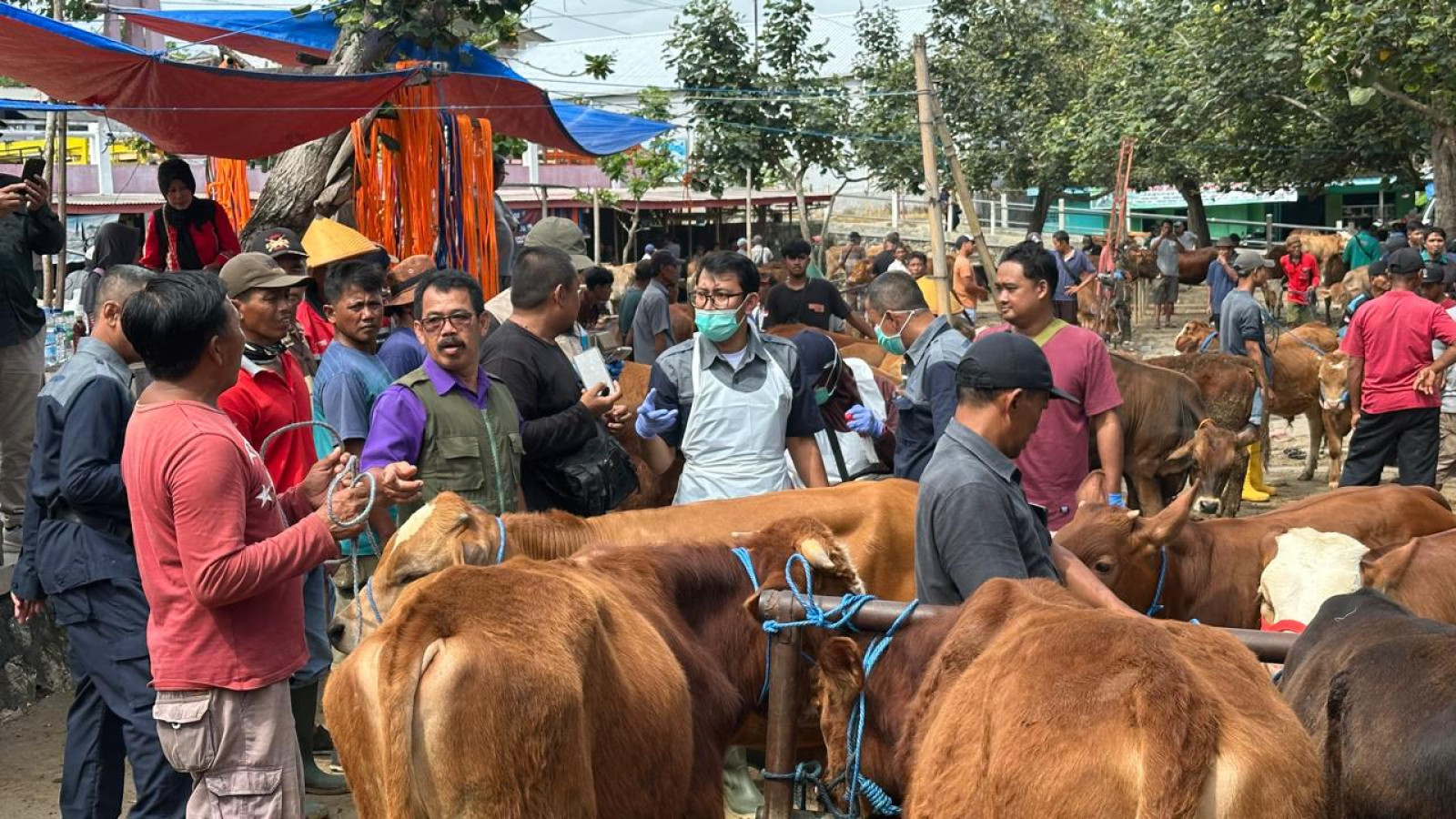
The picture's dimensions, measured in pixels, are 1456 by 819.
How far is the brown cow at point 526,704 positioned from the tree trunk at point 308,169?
23.5ft

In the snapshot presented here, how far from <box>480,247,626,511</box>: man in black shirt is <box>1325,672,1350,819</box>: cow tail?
3.14 metres

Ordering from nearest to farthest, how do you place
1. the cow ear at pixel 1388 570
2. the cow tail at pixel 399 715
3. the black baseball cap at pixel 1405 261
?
the cow tail at pixel 399 715, the cow ear at pixel 1388 570, the black baseball cap at pixel 1405 261

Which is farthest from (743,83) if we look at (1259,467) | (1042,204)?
(1042,204)

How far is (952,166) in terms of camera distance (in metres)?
11.9

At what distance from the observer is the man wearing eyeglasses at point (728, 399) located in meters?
6.00

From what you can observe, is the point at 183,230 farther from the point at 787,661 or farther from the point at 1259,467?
the point at 1259,467

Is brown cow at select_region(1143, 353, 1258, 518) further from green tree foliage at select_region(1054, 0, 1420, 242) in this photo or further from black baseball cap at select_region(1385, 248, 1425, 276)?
green tree foliage at select_region(1054, 0, 1420, 242)

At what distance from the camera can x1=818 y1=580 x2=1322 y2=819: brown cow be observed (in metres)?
2.57

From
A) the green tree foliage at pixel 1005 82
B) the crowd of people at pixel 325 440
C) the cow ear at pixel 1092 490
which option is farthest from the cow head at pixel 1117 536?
the green tree foliage at pixel 1005 82

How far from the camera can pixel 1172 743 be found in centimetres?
255

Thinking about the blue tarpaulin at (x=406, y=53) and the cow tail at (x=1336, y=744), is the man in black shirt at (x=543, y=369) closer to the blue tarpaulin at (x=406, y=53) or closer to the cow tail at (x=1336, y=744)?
the cow tail at (x=1336, y=744)

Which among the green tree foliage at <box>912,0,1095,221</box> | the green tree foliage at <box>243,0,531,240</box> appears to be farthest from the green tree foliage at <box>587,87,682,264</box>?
the green tree foliage at <box>243,0,531,240</box>

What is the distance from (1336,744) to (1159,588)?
8.80 feet

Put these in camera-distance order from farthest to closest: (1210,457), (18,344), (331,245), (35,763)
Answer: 1. (1210,457)
2. (18,344)
3. (331,245)
4. (35,763)
